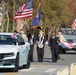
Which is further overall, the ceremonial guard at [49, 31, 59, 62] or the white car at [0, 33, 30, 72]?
the ceremonial guard at [49, 31, 59, 62]

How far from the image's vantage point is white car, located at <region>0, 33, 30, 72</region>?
54.4 ft

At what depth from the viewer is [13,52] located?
54.5ft

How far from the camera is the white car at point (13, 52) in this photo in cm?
1659

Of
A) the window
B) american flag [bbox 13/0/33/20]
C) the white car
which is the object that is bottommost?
the white car

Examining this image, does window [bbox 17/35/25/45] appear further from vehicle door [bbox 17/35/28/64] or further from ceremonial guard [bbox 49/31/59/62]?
ceremonial guard [bbox 49/31/59/62]

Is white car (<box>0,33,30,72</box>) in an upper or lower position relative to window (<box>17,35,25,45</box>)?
lower

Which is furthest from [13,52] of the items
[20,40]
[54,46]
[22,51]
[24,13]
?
[24,13]

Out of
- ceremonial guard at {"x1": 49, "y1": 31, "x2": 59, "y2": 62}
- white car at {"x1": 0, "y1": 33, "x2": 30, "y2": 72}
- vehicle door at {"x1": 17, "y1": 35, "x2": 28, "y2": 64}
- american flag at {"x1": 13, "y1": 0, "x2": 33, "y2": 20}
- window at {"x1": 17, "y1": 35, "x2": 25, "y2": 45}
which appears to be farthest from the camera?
american flag at {"x1": 13, "y1": 0, "x2": 33, "y2": 20}

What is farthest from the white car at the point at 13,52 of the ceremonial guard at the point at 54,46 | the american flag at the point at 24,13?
the american flag at the point at 24,13

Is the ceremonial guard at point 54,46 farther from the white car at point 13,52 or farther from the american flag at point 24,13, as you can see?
the white car at point 13,52

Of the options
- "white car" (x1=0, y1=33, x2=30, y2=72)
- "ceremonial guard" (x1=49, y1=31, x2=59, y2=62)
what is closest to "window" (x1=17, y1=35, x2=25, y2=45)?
"white car" (x1=0, y1=33, x2=30, y2=72)

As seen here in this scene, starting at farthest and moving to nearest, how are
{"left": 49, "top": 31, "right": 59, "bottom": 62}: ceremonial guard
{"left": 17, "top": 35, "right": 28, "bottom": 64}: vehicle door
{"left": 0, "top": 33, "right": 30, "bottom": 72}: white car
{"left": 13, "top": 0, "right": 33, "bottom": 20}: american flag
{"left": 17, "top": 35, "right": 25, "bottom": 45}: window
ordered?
{"left": 13, "top": 0, "right": 33, "bottom": 20}: american flag → {"left": 49, "top": 31, "right": 59, "bottom": 62}: ceremonial guard → {"left": 17, "top": 35, "right": 25, "bottom": 45}: window → {"left": 17, "top": 35, "right": 28, "bottom": 64}: vehicle door → {"left": 0, "top": 33, "right": 30, "bottom": 72}: white car

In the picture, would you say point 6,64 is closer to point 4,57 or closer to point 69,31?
point 4,57

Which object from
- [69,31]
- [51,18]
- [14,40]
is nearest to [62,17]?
[51,18]
